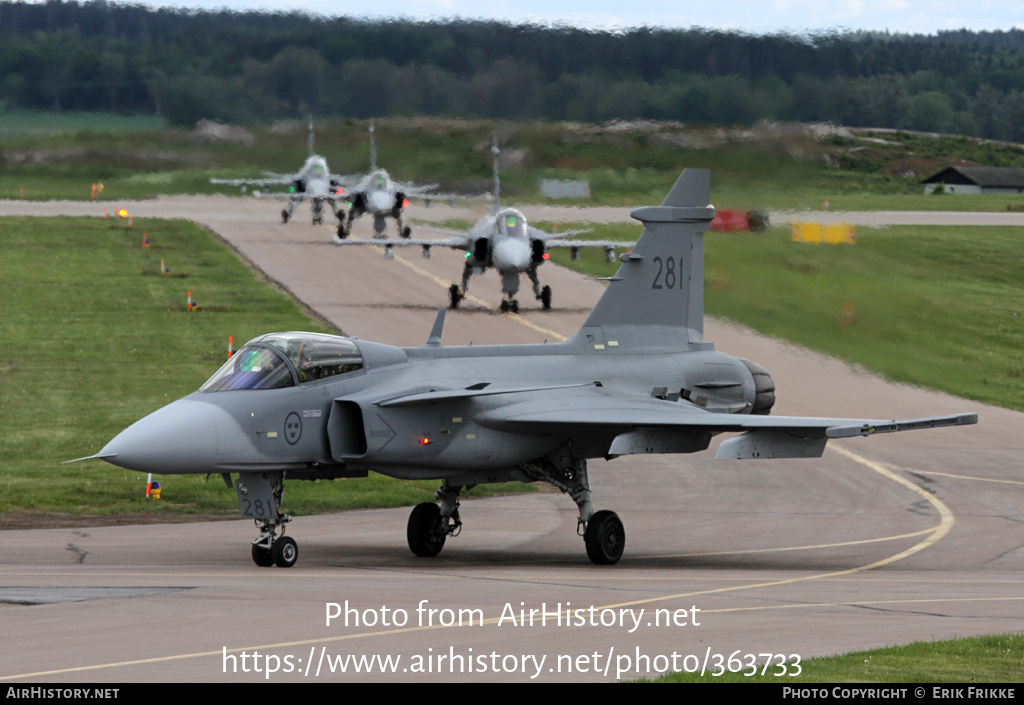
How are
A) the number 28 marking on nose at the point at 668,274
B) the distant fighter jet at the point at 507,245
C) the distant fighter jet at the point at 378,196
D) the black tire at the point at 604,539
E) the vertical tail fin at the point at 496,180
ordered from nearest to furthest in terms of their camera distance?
the black tire at the point at 604,539
the number 28 marking on nose at the point at 668,274
the vertical tail fin at the point at 496,180
the distant fighter jet at the point at 507,245
the distant fighter jet at the point at 378,196

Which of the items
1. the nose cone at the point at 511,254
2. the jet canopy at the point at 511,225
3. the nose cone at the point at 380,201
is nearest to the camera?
the nose cone at the point at 511,254

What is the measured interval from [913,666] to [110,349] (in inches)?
1371

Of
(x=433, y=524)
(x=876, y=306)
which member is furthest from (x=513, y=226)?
(x=433, y=524)

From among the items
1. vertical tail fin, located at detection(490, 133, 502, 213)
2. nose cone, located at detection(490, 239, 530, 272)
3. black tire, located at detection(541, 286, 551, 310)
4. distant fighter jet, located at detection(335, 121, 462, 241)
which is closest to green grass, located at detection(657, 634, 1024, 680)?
vertical tail fin, located at detection(490, 133, 502, 213)

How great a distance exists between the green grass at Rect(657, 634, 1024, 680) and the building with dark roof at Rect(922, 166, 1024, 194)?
38138mm

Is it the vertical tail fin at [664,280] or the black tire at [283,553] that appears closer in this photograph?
the black tire at [283,553]

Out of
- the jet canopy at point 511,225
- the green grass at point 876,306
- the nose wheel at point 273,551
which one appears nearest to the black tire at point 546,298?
the jet canopy at point 511,225

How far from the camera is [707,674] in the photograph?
11406 millimetres

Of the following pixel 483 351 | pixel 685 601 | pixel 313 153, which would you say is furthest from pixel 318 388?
pixel 313 153

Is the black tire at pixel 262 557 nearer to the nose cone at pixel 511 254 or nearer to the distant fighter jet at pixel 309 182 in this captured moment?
the nose cone at pixel 511 254

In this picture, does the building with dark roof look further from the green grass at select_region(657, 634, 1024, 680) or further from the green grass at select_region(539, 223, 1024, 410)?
the green grass at select_region(657, 634, 1024, 680)

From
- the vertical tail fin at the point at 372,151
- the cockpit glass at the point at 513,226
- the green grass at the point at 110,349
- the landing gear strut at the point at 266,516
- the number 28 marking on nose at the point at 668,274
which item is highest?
the vertical tail fin at the point at 372,151

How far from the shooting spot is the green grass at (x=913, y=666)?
36.7 ft

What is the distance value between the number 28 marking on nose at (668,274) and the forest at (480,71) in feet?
41.1
